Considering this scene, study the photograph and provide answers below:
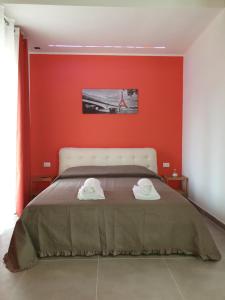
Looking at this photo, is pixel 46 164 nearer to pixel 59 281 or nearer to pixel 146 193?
pixel 146 193

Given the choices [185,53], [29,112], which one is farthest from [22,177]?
[185,53]

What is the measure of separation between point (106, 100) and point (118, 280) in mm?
3282

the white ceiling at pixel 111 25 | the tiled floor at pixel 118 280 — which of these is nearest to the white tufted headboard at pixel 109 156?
the white ceiling at pixel 111 25

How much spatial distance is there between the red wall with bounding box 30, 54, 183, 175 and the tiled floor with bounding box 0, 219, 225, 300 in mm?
2601

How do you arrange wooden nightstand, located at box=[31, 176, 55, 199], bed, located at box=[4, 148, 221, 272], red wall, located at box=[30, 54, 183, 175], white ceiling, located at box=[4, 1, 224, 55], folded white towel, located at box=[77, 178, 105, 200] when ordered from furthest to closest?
red wall, located at box=[30, 54, 183, 175]
wooden nightstand, located at box=[31, 176, 55, 199]
white ceiling, located at box=[4, 1, 224, 55]
folded white towel, located at box=[77, 178, 105, 200]
bed, located at box=[4, 148, 221, 272]

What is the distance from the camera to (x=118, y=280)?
227 cm

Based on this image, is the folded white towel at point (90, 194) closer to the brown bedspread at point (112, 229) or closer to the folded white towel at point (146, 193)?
the brown bedspread at point (112, 229)

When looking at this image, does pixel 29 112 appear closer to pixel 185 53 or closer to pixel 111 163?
pixel 111 163

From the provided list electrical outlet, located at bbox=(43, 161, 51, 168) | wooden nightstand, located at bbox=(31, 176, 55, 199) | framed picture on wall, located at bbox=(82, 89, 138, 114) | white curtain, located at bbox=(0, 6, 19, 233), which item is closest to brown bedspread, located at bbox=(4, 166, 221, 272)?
white curtain, located at bbox=(0, 6, 19, 233)

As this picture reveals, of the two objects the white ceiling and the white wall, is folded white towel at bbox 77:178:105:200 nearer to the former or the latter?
the white wall

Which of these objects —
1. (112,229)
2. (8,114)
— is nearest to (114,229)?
(112,229)

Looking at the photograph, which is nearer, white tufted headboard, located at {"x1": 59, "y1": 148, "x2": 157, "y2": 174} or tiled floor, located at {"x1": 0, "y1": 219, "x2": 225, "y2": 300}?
tiled floor, located at {"x1": 0, "y1": 219, "x2": 225, "y2": 300}

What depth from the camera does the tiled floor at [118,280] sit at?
2053mm

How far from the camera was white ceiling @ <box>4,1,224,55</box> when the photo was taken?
10.7ft
